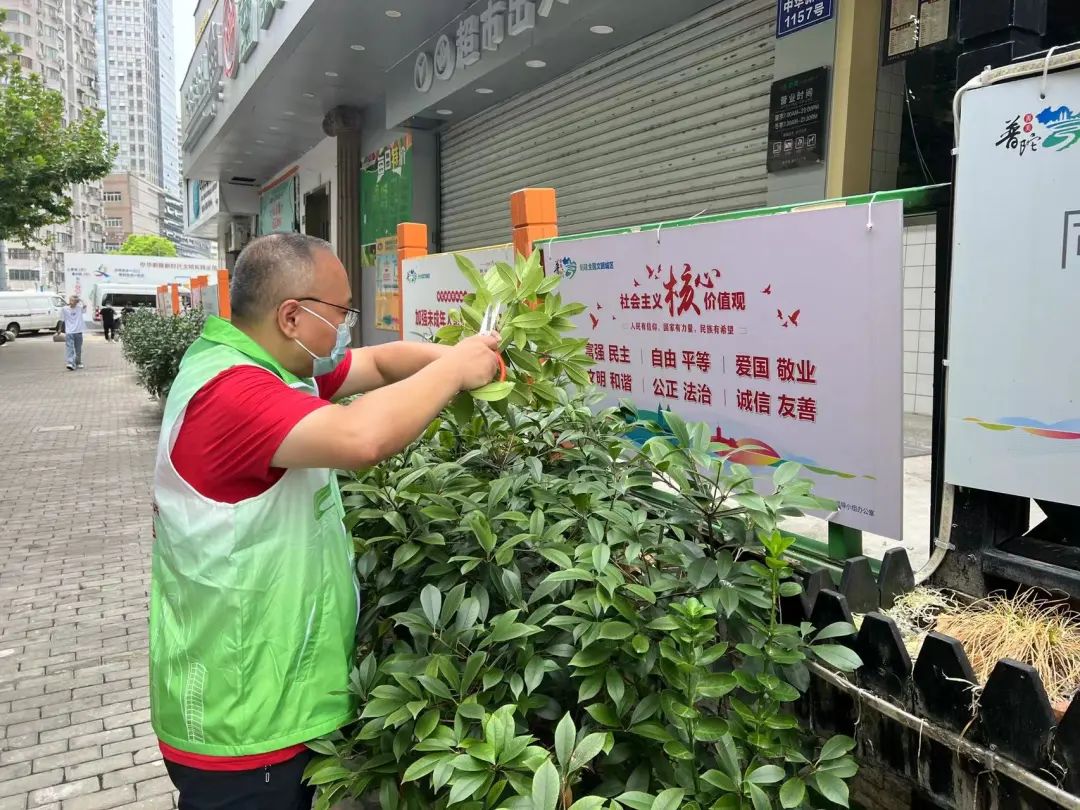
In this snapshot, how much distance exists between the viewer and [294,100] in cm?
1177

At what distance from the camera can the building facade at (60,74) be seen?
5981 cm

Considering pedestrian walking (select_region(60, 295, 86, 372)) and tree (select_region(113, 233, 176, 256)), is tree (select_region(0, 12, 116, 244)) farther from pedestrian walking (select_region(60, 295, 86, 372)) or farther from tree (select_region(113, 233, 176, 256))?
tree (select_region(113, 233, 176, 256))

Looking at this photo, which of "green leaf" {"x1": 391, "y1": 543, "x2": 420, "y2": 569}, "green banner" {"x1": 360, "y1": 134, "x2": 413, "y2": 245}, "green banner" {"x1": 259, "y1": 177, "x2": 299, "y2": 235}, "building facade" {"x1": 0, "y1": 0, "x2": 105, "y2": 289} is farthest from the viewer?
"building facade" {"x1": 0, "y1": 0, "x2": 105, "y2": 289}

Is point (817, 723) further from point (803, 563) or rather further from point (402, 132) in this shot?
point (402, 132)

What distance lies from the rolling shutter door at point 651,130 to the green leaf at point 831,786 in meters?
5.05

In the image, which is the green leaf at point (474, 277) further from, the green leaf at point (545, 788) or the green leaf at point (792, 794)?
the green leaf at point (792, 794)

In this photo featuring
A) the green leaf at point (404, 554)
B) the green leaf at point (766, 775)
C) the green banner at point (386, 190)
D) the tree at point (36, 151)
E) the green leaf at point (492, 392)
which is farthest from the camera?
the tree at point (36, 151)

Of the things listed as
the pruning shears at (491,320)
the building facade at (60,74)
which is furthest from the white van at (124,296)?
the pruning shears at (491,320)

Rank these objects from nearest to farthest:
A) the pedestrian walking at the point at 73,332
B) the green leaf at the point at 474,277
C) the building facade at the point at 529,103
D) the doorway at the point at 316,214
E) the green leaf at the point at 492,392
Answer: the green leaf at the point at 492,392 → the green leaf at the point at 474,277 → the building facade at the point at 529,103 → the doorway at the point at 316,214 → the pedestrian walking at the point at 73,332

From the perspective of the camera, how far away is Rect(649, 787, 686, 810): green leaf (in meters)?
1.22

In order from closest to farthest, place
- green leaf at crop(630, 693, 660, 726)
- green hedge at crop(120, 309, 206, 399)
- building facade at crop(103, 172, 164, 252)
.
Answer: green leaf at crop(630, 693, 660, 726), green hedge at crop(120, 309, 206, 399), building facade at crop(103, 172, 164, 252)

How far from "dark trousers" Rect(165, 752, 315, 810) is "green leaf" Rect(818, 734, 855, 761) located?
1.04 metres

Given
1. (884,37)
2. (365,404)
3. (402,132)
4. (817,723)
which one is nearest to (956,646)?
(817,723)

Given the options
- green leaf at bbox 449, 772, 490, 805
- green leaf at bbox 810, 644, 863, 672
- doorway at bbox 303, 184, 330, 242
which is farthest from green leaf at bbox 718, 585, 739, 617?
doorway at bbox 303, 184, 330, 242
